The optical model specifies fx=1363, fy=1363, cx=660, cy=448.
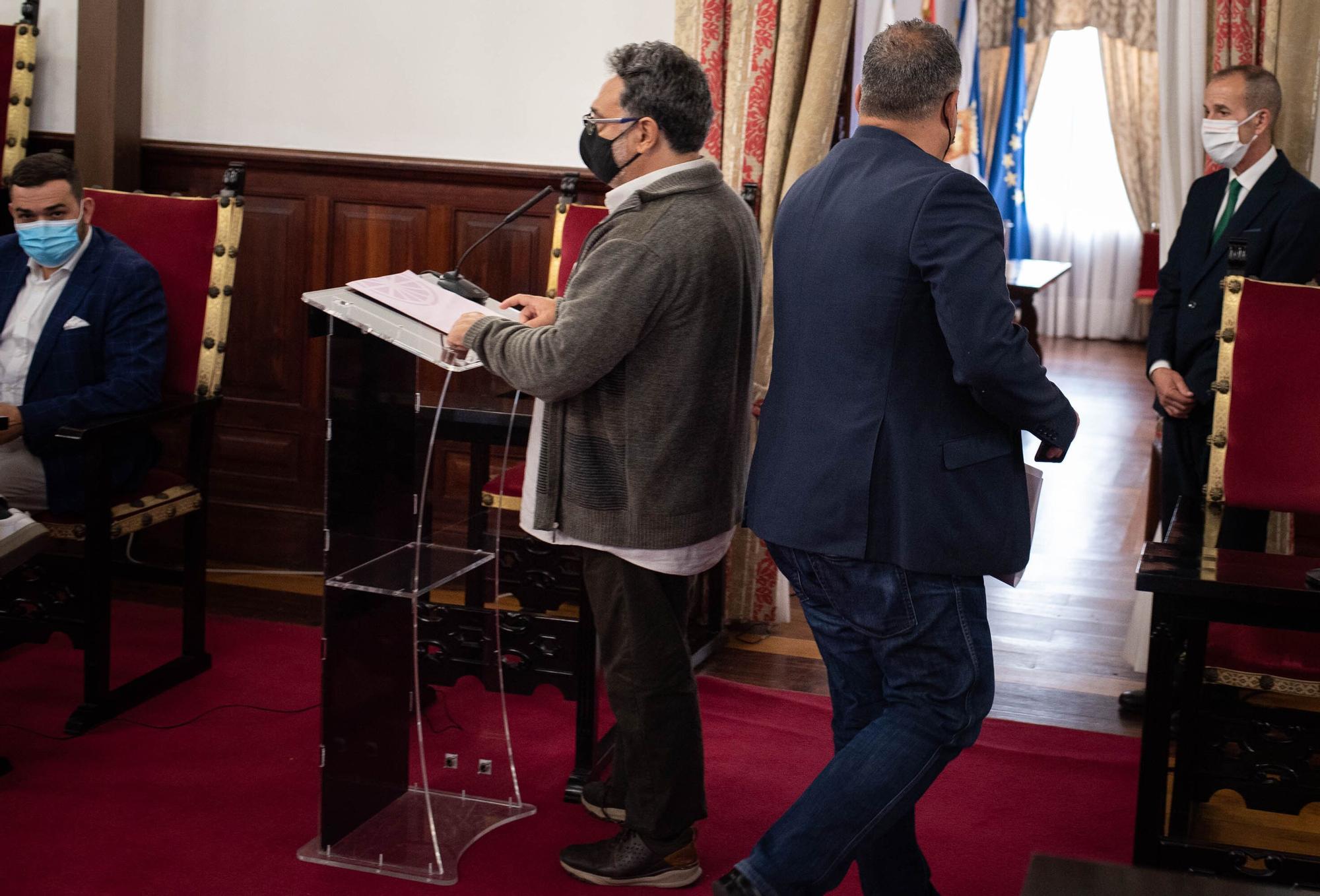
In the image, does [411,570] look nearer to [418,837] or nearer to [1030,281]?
[418,837]

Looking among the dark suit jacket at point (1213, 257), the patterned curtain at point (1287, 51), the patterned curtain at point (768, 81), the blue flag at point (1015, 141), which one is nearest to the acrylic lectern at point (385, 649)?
the patterned curtain at point (768, 81)

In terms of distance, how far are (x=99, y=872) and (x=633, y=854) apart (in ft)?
3.06

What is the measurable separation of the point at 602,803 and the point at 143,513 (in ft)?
4.30

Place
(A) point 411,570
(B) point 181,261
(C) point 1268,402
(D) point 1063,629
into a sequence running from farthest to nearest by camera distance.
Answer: (D) point 1063,629 → (B) point 181,261 → (C) point 1268,402 → (A) point 411,570

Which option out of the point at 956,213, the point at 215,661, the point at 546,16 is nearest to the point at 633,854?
the point at 956,213

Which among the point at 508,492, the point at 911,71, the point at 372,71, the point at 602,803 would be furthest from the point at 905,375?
the point at 372,71

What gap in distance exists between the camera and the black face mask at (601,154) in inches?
84.4

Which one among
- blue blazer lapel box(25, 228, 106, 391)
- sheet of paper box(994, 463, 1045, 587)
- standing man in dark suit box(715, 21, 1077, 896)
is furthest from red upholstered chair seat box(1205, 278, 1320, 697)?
blue blazer lapel box(25, 228, 106, 391)

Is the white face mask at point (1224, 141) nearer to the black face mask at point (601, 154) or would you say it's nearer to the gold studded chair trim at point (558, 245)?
the gold studded chair trim at point (558, 245)

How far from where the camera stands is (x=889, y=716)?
1.89 meters

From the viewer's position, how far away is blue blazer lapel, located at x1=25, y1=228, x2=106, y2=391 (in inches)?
126

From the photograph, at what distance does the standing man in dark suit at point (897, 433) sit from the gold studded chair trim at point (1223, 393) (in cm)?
90

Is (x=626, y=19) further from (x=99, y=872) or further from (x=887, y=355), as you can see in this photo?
(x=99, y=872)

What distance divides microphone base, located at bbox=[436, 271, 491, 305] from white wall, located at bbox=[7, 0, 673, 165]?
5.44ft
